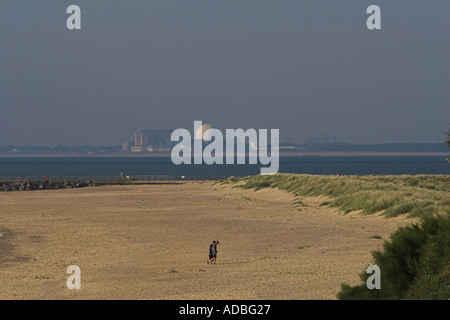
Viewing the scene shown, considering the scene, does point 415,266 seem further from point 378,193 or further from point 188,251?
point 378,193

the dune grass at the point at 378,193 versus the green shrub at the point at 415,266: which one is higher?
the green shrub at the point at 415,266

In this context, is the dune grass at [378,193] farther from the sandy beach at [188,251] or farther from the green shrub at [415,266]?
the green shrub at [415,266]

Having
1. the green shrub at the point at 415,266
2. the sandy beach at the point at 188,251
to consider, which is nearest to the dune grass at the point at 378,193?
the sandy beach at the point at 188,251

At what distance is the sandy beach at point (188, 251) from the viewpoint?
14.0m

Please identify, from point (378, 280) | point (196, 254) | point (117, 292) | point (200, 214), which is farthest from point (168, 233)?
point (378, 280)

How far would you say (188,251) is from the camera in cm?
2059

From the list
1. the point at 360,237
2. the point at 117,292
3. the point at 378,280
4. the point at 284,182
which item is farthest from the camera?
the point at 284,182

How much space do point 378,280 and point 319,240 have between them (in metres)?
10.7

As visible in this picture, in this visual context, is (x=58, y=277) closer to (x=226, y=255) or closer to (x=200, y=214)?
(x=226, y=255)

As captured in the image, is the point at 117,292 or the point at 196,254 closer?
the point at 117,292

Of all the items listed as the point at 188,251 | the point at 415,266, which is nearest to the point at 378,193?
the point at 188,251

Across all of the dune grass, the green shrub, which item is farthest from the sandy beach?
the green shrub
